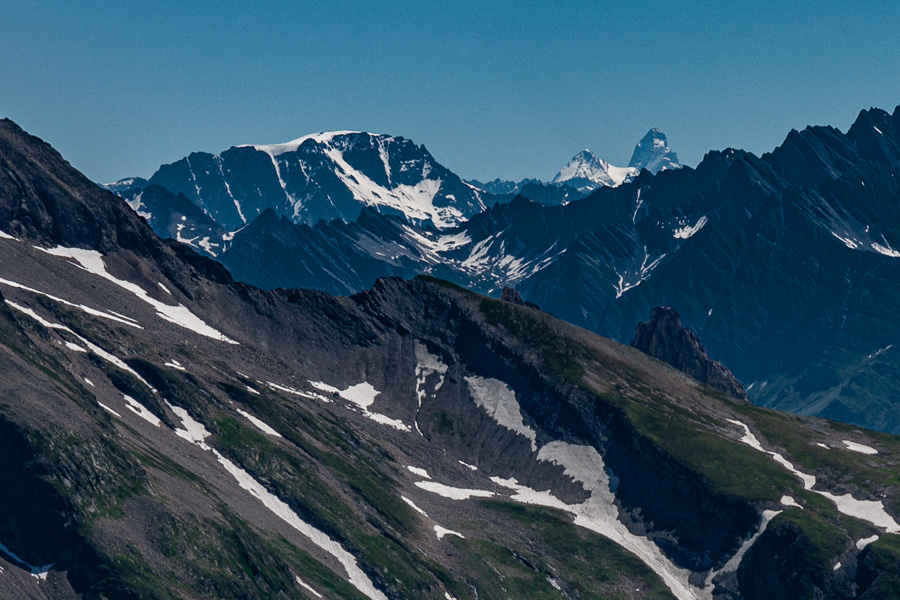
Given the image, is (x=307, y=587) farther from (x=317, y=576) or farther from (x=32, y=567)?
(x=32, y=567)

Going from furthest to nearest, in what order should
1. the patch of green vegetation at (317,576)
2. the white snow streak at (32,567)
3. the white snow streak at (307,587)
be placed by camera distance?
the patch of green vegetation at (317,576), the white snow streak at (307,587), the white snow streak at (32,567)

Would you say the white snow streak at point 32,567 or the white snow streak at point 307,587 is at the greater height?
the white snow streak at point 307,587

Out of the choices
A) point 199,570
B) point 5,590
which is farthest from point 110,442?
point 5,590

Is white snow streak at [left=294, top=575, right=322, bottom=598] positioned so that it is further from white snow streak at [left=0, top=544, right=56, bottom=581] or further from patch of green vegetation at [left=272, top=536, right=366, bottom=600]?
white snow streak at [left=0, top=544, right=56, bottom=581]

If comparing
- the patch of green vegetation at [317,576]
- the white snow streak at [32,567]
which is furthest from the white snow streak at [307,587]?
the white snow streak at [32,567]

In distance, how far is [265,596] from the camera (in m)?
178

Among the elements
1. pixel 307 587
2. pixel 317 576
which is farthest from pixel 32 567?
pixel 317 576

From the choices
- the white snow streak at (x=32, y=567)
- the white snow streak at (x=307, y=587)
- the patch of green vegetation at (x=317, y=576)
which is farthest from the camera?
the patch of green vegetation at (x=317, y=576)

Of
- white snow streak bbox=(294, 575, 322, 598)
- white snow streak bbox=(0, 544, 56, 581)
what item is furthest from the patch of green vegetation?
white snow streak bbox=(0, 544, 56, 581)

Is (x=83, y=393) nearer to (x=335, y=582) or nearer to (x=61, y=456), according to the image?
(x=61, y=456)

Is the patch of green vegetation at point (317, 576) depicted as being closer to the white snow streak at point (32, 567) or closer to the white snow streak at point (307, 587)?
the white snow streak at point (307, 587)

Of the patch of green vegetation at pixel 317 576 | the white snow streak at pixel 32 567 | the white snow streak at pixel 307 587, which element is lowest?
the white snow streak at pixel 32 567

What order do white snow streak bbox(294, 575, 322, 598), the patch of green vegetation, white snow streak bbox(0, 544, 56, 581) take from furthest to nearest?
the patch of green vegetation < white snow streak bbox(294, 575, 322, 598) < white snow streak bbox(0, 544, 56, 581)

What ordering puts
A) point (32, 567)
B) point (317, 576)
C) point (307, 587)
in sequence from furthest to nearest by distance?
point (317, 576), point (307, 587), point (32, 567)
